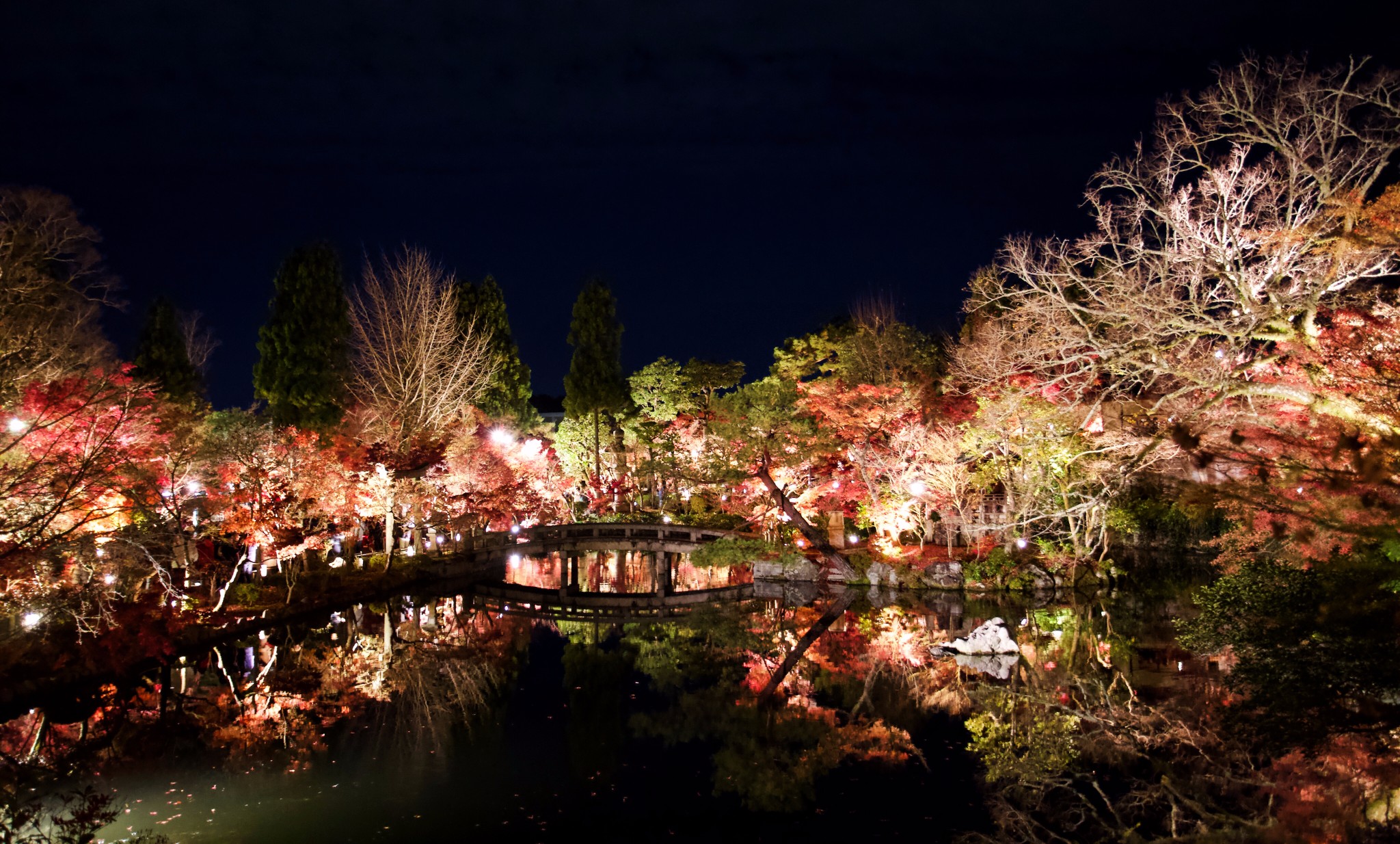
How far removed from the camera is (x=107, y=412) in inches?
490

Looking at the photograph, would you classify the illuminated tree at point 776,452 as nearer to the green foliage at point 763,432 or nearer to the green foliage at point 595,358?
the green foliage at point 763,432

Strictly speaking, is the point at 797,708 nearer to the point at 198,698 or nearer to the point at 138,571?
the point at 198,698

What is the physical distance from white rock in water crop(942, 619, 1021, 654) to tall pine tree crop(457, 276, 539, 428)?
19.4 meters

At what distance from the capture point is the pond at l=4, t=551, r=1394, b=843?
7.58 m

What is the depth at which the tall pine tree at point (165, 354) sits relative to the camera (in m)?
24.1

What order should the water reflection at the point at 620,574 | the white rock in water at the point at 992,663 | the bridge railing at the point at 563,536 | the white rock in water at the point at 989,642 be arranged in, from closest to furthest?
the white rock in water at the point at 992,663 < the white rock in water at the point at 989,642 < the bridge railing at the point at 563,536 < the water reflection at the point at 620,574

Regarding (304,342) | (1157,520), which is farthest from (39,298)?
A: (1157,520)

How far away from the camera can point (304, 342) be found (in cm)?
2086

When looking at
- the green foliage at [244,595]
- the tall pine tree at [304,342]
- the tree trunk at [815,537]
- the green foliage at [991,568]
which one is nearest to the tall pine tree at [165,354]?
the tall pine tree at [304,342]

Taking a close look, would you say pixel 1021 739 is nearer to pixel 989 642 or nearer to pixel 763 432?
pixel 989 642

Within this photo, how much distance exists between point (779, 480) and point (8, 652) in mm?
15486

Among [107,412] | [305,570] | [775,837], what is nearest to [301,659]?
[305,570]

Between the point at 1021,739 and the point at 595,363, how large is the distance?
21668 mm

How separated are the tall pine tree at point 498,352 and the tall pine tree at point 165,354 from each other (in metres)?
8.24
